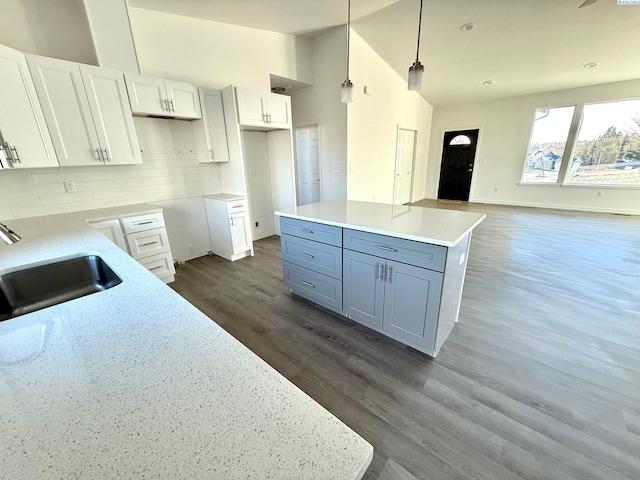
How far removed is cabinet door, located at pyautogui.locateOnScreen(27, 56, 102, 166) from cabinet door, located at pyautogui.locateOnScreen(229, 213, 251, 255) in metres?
1.54

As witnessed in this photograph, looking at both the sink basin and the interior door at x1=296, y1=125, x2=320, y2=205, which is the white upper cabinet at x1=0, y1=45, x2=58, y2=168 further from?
the interior door at x1=296, y1=125, x2=320, y2=205

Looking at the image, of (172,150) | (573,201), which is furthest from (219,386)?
(573,201)

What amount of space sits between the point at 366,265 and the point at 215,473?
65.7 inches

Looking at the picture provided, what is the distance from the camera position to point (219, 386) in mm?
606

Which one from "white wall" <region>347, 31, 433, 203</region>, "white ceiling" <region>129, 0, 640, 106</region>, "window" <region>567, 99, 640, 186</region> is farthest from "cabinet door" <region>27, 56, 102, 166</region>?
"window" <region>567, 99, 640, 186</region>

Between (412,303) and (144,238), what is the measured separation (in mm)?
2791

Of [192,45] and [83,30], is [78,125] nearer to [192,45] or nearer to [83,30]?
[83,30]

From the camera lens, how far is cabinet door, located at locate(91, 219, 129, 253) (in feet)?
8.23

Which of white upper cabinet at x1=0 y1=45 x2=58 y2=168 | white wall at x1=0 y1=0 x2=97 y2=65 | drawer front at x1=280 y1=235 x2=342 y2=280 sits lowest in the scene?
drawer front at x1=280 y1=235 x2=342 y2=280

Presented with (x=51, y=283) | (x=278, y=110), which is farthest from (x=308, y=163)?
(x=51, y=283)

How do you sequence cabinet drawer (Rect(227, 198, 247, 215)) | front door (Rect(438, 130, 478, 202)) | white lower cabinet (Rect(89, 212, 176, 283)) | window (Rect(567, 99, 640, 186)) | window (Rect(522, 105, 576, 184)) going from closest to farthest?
white lower cabinet (Rect(89, 212, 176, 283)) → cabinet drawer (Rect(227, 198, 247, 215)) → window (Rect(567, 99, 640, 186)) → window (Rect(522, 105, 576, 184)) → front door (Rect(438, 130, 478, 202))

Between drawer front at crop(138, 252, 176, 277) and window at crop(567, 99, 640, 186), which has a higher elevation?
window at crop(567, 99, 640, 186)

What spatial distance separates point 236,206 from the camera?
3.53 m

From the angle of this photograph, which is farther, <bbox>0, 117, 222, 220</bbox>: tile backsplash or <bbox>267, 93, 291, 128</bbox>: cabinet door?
<bbox>267, 93, 291, 128</bbox>: cabinet door
